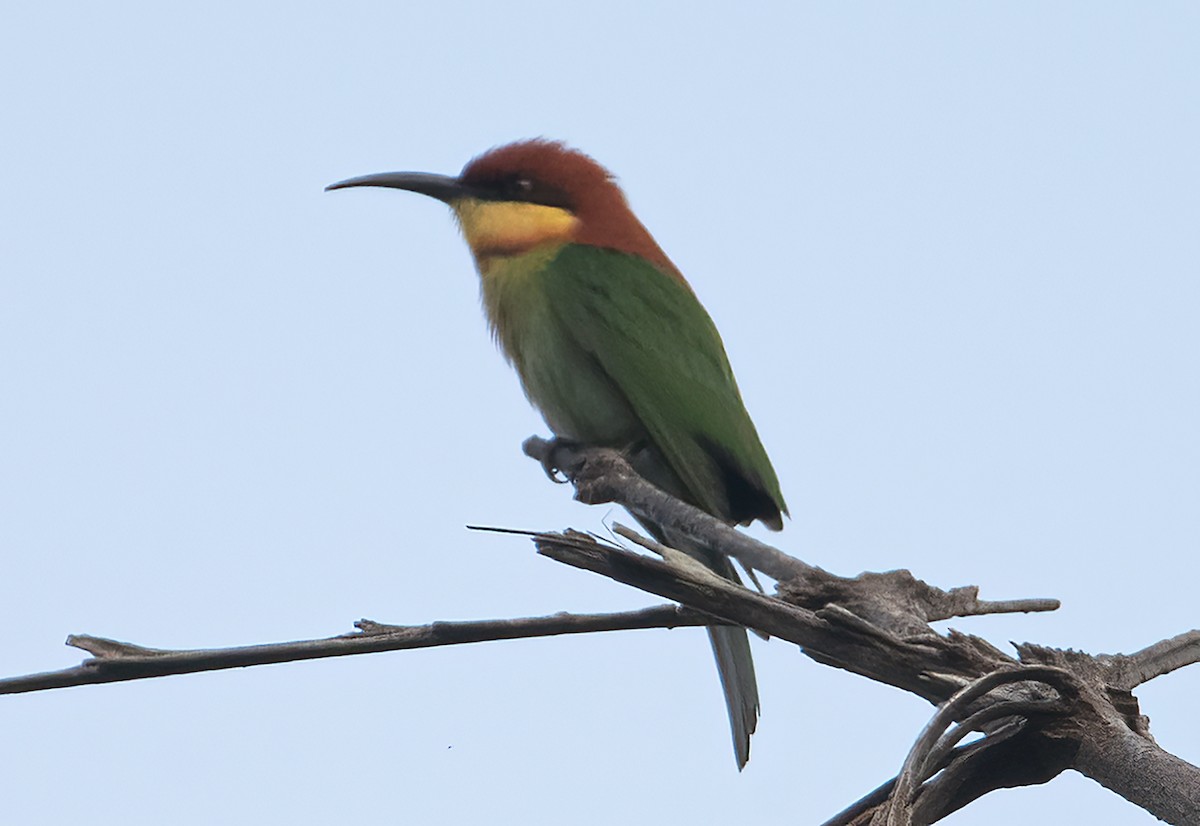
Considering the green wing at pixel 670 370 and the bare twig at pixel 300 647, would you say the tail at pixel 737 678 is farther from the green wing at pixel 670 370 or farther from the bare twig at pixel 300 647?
the bare twig at pixel 300 647

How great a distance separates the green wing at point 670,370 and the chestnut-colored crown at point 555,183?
0.16 metres

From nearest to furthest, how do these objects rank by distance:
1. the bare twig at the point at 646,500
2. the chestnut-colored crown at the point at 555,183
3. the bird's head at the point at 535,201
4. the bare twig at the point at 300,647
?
the bare twig at the point at 300,647 < the bare twig at the point at 646,500 < the bird's head at the point at 535,201 < the chestnut-colored crown at the point at 555,183

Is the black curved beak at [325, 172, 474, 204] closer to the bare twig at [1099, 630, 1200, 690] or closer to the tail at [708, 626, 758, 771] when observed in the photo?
the tail at [708, 626, 758, 771]

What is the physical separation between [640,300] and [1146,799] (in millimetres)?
→ 2557

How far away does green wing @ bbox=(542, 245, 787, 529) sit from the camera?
130 inches

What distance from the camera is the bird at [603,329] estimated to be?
11.0ft

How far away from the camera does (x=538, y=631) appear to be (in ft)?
4.77

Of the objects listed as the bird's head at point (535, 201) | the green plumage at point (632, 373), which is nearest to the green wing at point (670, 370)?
the green plumage at point (632, 373)

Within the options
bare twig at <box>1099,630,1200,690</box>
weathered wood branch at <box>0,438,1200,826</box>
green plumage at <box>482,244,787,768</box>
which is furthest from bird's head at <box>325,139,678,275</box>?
bare twig at <box>1099,630,1200,690</box>

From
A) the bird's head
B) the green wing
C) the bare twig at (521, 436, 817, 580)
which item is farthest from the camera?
the bird's head

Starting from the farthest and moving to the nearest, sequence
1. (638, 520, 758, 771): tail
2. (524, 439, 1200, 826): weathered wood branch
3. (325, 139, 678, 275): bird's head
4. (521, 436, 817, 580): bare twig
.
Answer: (325, 139, 678, 275): bird's head < (638, 520, 758, 771): tail < (521, 436, 817, 580): bare twig < (524, 439, 1200, 826): weathered wood branch

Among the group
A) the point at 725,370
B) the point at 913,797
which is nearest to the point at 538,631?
Answer: the point at 913,797

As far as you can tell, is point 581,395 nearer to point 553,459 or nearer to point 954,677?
point 553,459

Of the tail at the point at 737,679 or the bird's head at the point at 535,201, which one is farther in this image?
the bird's head at the point at 535,201
